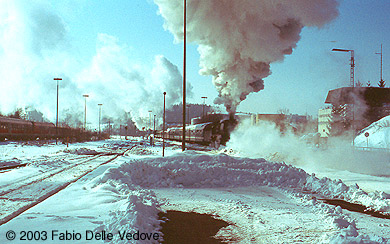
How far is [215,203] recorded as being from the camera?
26.3 ft

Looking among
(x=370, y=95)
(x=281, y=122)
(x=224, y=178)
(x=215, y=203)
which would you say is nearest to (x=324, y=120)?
(x=370, y=95)

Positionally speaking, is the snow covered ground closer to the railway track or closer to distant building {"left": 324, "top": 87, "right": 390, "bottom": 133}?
the railway track

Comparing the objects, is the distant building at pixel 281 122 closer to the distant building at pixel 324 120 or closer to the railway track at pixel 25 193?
the distant building at pixel 324 120

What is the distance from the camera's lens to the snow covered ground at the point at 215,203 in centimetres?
507

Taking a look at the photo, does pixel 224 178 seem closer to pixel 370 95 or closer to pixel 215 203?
pixel 215 203

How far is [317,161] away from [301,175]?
9.39 meters

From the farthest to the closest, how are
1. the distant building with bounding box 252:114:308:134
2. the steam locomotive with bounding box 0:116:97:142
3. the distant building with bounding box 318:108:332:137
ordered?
1. the distant building with bounding box 318:108:332:137
2. the steam locomotive with bounding box 0:116:97:142
3. the distant building with bounding box 252:114:308:134

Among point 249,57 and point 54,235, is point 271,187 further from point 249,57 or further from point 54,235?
point 249,57

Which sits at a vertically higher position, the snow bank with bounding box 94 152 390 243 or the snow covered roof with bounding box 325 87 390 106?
the snow covered roof with bounding box 325 87 390 106

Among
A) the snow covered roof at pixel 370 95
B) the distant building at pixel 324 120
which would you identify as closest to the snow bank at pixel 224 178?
the snow covered roof at pixel 370 95

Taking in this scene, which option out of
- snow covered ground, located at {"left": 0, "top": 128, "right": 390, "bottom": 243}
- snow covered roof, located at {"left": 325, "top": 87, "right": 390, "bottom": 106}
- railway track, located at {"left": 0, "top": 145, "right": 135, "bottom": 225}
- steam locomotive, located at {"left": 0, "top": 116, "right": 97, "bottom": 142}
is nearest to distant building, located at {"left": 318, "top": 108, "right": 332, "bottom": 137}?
snow covered roof, located at {"left": 325, "top": 87, "right": 390, "bottom": 106}

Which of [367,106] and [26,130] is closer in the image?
[26,130]

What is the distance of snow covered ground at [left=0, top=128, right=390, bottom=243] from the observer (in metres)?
5.07

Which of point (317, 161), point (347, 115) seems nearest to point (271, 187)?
point (317, 161)
